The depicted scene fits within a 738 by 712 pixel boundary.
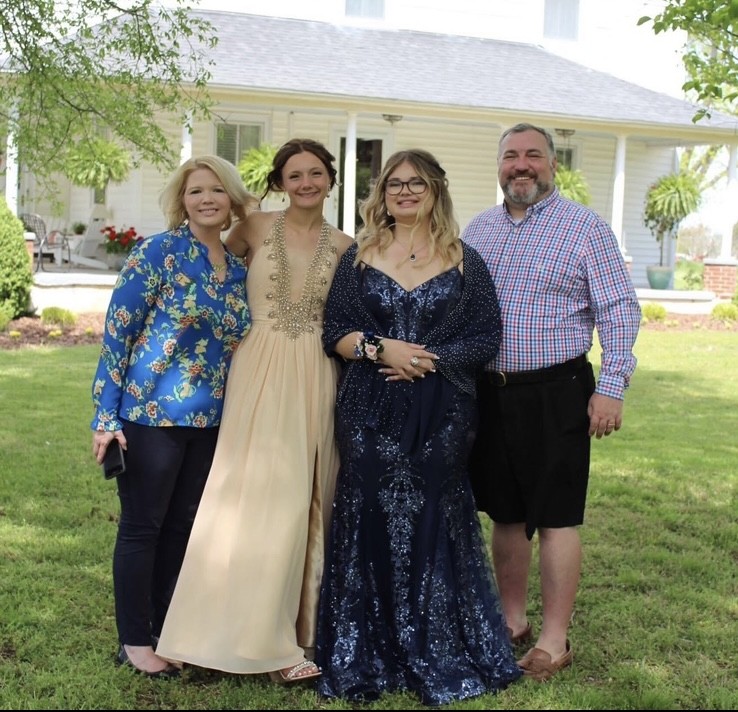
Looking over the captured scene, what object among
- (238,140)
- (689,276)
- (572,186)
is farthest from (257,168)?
(689,276)

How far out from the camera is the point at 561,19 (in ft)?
71.3

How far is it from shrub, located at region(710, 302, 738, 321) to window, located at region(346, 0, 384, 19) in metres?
8.76

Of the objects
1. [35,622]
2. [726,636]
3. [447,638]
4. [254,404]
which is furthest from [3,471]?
[726,636]

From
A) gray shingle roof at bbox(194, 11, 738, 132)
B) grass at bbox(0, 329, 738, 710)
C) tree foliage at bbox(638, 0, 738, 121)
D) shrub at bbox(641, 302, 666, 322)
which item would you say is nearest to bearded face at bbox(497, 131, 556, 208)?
tree foliage at bbox(638, 0, 738, 121)

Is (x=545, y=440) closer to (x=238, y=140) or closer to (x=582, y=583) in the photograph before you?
(x=582, y=583)

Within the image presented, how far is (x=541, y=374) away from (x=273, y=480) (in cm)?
112

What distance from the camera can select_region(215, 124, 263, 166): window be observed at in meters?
18.8

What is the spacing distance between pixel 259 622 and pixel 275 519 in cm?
38

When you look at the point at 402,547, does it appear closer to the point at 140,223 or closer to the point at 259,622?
the point at 259,622

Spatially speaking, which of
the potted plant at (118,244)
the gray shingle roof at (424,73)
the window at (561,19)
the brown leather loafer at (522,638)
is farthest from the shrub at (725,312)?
the brown leather loafer at (522,638)

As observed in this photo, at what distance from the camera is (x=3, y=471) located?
6.92 metres

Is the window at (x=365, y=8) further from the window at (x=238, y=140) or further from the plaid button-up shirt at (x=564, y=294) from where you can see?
the plaid button-up shirt at (x=564, y=294)

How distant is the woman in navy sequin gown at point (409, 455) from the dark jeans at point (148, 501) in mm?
598

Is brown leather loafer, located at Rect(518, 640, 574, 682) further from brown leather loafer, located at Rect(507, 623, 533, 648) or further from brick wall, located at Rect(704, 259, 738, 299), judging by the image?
brick wall, located at Rect(704, 259, 738, 299)
